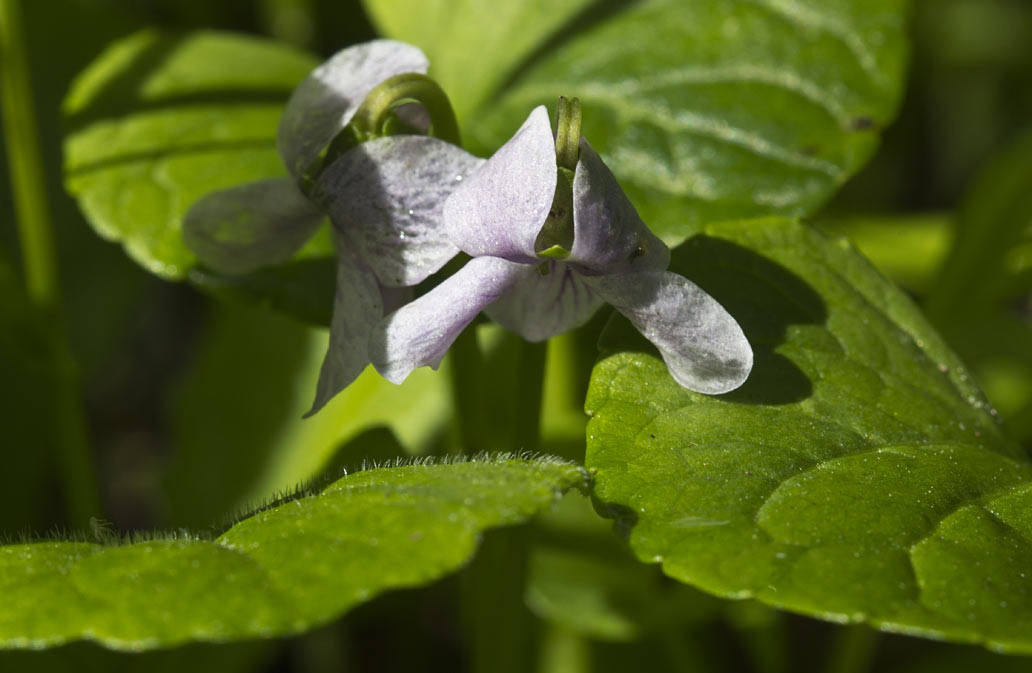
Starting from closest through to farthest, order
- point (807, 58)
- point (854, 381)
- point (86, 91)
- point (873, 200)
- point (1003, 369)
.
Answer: point (854, 381) < point (807, 58) < point (86, 91) < point (1003, 369) < point (873, 200)

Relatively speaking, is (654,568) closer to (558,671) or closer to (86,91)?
(558,671)

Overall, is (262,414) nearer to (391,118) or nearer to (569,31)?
(569,31)

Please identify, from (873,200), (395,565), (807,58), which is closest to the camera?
(395,565)

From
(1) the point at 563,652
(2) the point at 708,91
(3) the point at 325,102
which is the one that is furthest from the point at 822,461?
(1) the point at 563,652

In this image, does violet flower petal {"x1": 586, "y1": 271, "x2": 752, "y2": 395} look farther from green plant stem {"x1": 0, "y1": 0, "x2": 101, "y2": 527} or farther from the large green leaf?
green plant stem {"x1": 0, "y1": 0, "x2": 101, "y2": 527}

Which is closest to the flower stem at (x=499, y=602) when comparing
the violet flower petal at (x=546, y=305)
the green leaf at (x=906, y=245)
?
the violet flower petal at (x=546, y=305)

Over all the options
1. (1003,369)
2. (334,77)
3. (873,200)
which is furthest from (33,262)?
(873,200)

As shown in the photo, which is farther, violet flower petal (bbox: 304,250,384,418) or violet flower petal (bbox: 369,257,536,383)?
violet flower petal (bbox: 304,250,384,418)

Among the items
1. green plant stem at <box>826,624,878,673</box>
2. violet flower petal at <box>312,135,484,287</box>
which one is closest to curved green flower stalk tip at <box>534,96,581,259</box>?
violet flower petal at <box>312,135,484,287</box>
